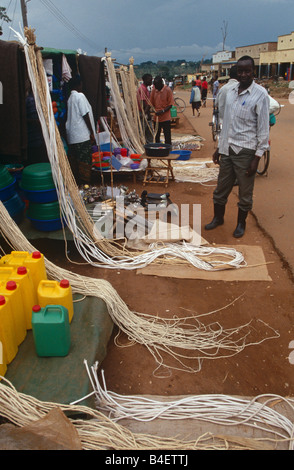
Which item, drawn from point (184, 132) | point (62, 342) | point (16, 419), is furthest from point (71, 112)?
point (184, 132)

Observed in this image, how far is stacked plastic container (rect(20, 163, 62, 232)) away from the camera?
11.7 ft

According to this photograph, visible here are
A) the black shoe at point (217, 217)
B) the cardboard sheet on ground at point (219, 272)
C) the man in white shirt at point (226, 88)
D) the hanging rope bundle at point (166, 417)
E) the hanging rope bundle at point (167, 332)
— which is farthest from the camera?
the man in white shirt at point (226, 88)

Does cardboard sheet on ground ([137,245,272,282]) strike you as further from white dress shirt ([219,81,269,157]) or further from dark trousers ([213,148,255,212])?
white dress shirt ([219,81,269,157])

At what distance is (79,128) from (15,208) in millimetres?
2212

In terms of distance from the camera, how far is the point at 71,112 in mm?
5410

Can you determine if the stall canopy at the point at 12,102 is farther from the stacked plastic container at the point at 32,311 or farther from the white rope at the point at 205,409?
the white rope at the point at 205,409

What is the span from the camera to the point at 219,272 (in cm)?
361

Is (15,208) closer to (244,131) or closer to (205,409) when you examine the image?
(244,131)

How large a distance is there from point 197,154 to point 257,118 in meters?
5.32

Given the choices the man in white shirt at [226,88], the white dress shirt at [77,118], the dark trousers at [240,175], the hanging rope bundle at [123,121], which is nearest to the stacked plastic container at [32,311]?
the dark trousers at [240,175]

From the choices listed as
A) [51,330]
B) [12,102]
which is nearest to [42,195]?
[12,102]

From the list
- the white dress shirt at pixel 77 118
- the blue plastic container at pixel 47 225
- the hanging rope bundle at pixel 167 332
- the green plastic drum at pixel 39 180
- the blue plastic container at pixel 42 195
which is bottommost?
the hanging rope bundle at pixel 167 332

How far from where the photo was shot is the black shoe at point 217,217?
4.48m

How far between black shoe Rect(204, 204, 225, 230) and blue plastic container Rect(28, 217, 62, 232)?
191 centimetres
